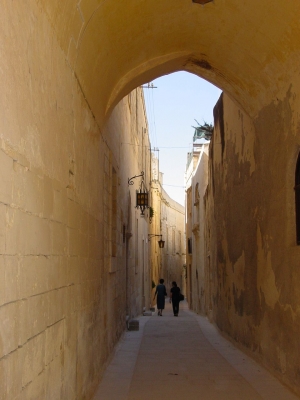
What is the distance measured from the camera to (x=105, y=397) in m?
6.08

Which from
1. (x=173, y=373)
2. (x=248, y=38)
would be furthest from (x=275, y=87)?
(x=173, y=373)

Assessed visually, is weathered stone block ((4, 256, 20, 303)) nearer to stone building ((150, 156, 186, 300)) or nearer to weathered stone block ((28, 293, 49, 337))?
weathered stone block ((28, 293, 49, 337))

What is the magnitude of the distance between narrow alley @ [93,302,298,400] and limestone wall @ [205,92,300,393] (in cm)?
27

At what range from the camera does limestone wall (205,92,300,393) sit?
647 cm

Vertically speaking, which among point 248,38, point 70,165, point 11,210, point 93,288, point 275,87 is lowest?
point 93,288

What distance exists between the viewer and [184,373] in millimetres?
7402

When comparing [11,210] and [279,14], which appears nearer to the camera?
[11,210]

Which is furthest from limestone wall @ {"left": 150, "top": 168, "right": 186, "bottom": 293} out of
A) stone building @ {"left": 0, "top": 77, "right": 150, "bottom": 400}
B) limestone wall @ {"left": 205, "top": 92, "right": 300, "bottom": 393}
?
stone building @ {"left": 0, "top": 77, "right": 150, "bottom": 400}

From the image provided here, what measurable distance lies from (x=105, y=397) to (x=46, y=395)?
261 cm

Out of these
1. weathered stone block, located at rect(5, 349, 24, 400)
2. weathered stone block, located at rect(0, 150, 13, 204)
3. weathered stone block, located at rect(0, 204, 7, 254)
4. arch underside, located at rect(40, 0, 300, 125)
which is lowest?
weathered stone block, located at rect(5, 349, 24, 400)

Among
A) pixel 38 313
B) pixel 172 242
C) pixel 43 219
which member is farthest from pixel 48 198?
pixel 172 242

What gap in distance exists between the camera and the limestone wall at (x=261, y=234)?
6469mm

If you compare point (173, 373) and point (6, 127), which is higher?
point (6, 127)

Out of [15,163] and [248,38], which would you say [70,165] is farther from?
[248,38]
